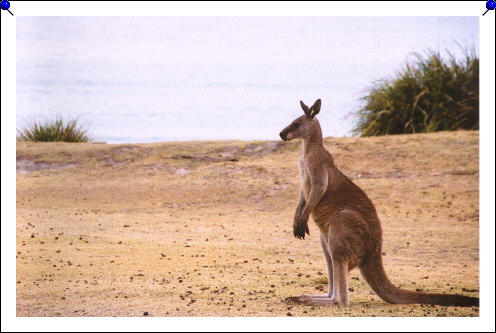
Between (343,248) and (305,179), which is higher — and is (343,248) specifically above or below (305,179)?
below

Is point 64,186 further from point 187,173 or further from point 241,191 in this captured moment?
point 241,191

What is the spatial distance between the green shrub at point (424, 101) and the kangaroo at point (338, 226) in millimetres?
4924

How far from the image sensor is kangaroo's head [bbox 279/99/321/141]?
550 cm

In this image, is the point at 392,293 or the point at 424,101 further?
the point at 424,101

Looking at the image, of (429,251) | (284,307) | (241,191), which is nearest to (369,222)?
(284,307)

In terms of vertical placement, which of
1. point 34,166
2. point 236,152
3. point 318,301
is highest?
point 236,152

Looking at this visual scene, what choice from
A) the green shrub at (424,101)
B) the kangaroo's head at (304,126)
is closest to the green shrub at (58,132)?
the green shrub at (424,101)

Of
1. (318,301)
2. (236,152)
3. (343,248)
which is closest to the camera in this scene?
(343,248)

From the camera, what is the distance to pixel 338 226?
512cm

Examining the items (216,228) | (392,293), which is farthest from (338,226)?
(216,228)

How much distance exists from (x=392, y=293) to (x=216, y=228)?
11.1 ft

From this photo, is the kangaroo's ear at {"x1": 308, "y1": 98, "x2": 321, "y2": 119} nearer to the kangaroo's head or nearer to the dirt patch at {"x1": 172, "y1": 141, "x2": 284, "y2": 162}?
the kangaroo's head

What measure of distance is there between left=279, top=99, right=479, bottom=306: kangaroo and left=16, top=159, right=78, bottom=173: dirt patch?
5546mm

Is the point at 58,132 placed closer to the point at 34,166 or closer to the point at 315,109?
the point at 34,166
